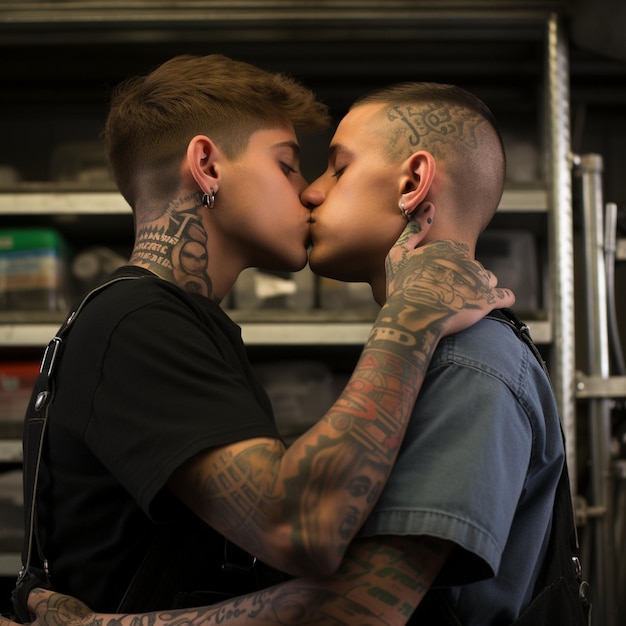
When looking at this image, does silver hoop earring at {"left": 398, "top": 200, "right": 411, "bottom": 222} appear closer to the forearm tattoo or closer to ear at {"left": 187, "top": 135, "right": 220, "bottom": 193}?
ear at {"left": 187, "top": 135, "right": 220, "bottom": 193}

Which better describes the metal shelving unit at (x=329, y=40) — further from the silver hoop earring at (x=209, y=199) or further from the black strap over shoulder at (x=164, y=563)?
the black strap over shoulder at (x=164, y=563)

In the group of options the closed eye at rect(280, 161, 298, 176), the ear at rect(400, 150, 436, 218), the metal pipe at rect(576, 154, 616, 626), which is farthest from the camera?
the metal pipe at rect(576, 154, 616, 626)

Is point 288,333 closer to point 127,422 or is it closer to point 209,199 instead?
point 209,199

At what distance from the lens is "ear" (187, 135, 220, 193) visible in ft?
4.78

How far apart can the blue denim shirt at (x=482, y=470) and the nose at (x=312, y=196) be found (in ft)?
1.48

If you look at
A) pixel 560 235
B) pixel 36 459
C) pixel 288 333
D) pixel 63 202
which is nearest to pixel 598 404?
pixel 560 235

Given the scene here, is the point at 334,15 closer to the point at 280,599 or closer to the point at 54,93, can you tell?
the point at 54,93

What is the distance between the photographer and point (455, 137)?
143cm

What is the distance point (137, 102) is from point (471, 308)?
78 cm

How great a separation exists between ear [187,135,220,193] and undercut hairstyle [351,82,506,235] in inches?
11.9

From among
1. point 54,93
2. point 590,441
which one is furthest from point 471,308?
point 54,93

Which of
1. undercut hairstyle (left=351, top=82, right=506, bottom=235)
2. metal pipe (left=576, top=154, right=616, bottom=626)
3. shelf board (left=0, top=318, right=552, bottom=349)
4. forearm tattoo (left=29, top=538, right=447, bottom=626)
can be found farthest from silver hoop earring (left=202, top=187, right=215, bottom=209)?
metal pipe (left=576, top=154, right=616, bottom=626)

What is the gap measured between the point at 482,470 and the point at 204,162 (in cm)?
75

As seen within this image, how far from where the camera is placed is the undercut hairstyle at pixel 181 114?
151cm
